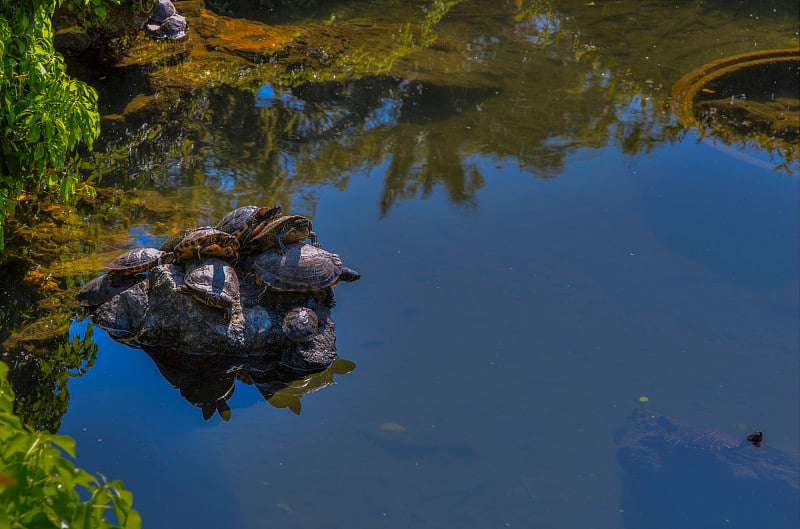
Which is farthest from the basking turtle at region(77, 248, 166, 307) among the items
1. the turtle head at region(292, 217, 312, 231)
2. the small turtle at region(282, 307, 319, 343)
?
the small turtle at region(282, 307, 319, 343)

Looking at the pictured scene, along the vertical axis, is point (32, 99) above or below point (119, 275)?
above

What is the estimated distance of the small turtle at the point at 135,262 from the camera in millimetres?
6449

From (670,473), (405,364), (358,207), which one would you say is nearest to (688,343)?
(670,473)

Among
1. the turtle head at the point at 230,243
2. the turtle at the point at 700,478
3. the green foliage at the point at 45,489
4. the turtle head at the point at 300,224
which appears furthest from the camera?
the turtle head at the point at 300,224

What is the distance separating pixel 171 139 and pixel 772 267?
6530 mm

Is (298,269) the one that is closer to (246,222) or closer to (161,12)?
(246,222)

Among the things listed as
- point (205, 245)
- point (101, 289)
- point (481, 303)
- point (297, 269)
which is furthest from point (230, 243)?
point (481, 303)

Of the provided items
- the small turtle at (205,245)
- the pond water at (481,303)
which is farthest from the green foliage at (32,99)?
the pond water at (481,303)

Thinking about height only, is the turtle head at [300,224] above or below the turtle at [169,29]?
below

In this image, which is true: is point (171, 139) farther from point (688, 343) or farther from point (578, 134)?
point (688, 343)

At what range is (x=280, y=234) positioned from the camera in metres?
6.51

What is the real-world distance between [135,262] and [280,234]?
3.89 feet

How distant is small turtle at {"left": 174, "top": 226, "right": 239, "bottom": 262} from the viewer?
245 inches

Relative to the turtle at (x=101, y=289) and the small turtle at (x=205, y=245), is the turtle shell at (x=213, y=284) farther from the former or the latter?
the turtle at (x=101, y=289)
